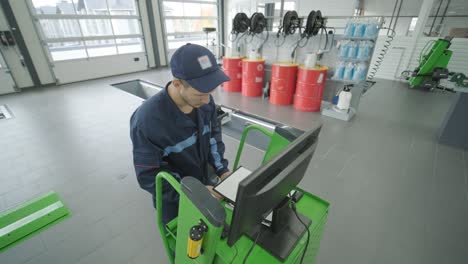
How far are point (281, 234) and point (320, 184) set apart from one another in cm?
143

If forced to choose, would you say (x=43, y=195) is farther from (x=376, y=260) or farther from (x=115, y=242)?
(x=376, y=260)

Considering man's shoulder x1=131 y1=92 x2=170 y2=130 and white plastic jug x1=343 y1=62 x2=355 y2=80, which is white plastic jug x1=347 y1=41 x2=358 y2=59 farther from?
man's shoulder x1=131 y1=92 x2=170 y2=130

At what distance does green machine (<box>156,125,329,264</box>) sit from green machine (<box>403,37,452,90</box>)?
537cm

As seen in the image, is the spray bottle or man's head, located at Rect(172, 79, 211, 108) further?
the spray bottle

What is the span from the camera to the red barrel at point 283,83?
3.70 metres

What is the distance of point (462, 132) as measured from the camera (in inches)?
103

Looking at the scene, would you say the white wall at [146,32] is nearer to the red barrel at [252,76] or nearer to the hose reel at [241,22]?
the hose reel at [241,22]

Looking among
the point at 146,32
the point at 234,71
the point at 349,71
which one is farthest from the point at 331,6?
the point at 146,32

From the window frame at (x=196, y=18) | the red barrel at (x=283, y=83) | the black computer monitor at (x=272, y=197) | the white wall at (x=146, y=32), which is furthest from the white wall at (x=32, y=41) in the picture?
the black computer monitor at (x=272, y=197)

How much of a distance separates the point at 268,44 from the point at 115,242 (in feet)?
14.2

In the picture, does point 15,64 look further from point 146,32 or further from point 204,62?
point 204,62

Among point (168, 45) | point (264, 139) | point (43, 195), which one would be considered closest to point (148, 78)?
point (168, 45)

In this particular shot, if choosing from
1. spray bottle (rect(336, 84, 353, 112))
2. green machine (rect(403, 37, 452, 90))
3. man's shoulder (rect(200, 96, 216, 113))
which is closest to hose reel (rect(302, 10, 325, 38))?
spray bottle (rect(336, 84, 353, 112))

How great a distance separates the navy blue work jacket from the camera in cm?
98
